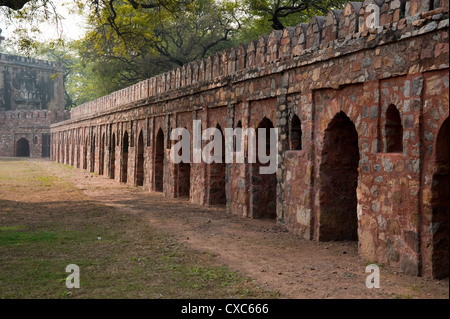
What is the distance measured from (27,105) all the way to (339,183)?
45.4 m

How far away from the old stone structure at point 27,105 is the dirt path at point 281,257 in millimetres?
32820

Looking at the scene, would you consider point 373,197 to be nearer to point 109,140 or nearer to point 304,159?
point 304,159

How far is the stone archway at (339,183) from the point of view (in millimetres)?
7629

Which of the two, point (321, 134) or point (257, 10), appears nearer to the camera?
point (321, 134)

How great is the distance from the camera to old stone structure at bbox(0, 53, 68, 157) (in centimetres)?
4253

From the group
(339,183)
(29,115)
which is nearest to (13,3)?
(339,183)

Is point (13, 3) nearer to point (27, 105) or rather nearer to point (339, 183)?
point (339, 183)

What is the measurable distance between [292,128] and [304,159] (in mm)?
729

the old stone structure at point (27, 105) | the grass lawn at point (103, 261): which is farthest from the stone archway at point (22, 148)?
the grass lawn at point (103, 261)

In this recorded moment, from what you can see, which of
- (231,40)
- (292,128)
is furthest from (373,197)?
(231,40)

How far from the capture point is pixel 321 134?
25.0 feet

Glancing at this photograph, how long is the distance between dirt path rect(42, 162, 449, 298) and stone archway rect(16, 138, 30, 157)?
35.8 metres

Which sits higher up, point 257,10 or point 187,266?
point 257,10

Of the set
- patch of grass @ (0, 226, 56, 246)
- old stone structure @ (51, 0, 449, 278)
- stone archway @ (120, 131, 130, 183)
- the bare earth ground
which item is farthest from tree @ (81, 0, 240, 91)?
patch of grass @ (0, 226, 56, 246)
